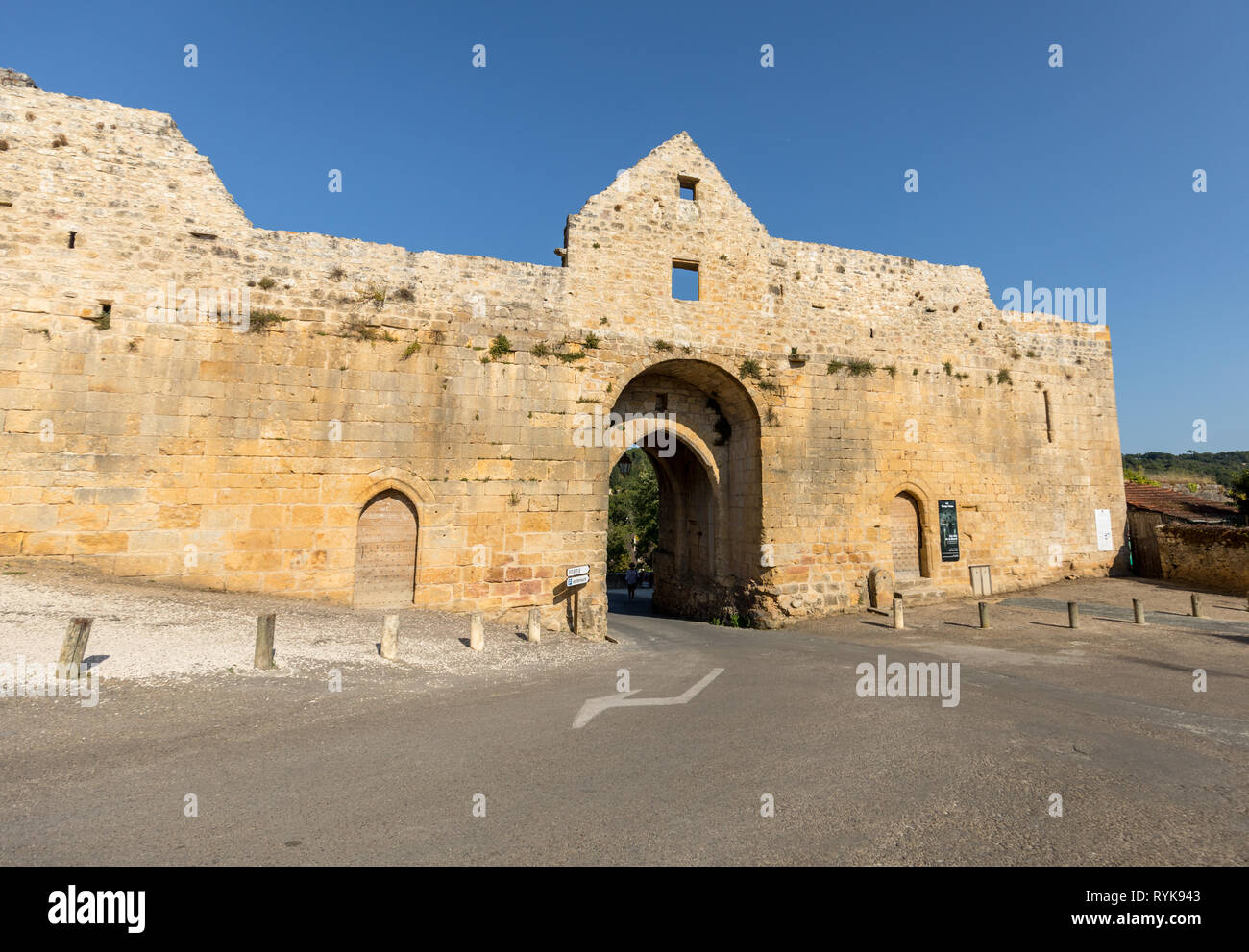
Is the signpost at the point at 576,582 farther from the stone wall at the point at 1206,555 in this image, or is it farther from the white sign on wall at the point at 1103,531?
the stone wall at the point at 1206,555

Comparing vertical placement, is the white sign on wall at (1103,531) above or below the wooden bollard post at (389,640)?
above

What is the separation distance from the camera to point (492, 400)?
12.4 m

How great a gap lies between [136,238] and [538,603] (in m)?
10.1

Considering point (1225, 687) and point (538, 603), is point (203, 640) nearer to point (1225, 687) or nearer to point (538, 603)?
point (538, 603)

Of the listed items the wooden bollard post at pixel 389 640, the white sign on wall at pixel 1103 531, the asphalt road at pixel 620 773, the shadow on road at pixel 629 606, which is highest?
the white sign on wall at pixel 1103 531

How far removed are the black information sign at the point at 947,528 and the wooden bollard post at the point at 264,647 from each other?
1615cm

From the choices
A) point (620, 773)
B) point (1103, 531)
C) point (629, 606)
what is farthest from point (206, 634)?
point (1103, 531)

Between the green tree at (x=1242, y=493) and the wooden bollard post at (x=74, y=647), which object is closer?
the wooden bollard post at (x=74, y=647)

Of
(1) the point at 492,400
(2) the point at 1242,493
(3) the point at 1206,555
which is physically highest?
(1) the point at 492,400

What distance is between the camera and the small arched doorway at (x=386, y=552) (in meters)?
11.3

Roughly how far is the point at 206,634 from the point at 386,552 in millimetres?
3741

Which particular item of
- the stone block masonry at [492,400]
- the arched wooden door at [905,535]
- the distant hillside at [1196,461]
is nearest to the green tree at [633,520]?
the stone block masonry at [492,400]

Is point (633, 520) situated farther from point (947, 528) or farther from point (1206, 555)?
point (1206, 555)
